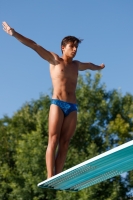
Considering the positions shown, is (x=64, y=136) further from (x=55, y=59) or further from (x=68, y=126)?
(x=55, y=59)

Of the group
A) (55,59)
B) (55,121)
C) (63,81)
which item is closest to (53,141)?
(55,121)

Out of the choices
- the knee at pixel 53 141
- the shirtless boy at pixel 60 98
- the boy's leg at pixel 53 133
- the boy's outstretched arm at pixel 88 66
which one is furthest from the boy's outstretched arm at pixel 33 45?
the knee at pixel 53 141

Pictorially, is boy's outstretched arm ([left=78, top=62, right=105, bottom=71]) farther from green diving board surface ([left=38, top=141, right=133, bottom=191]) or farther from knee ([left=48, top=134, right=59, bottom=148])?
green diving board surface ([left=38, top=141, right=133, bottom=191])

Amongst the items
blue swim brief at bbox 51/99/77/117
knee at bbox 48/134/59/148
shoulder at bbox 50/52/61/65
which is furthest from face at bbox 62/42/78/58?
knee at bbox 48/134/59/148

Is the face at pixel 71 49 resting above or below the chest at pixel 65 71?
above

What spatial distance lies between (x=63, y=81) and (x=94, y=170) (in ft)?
3.44

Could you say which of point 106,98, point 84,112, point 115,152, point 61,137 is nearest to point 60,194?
point 84,112

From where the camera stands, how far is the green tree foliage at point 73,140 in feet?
62.4

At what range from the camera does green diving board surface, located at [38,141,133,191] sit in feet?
12.7

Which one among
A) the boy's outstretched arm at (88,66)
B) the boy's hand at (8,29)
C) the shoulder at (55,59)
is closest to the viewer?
the boy's hand at (8,29)

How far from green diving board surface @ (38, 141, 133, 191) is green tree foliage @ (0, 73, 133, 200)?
A: 43.7 feet

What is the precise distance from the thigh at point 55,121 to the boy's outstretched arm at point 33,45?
1.72 feet

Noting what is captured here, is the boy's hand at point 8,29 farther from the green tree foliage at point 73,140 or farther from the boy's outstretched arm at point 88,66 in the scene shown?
the green tree foliage at point 73,140

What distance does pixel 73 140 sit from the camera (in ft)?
67.6
